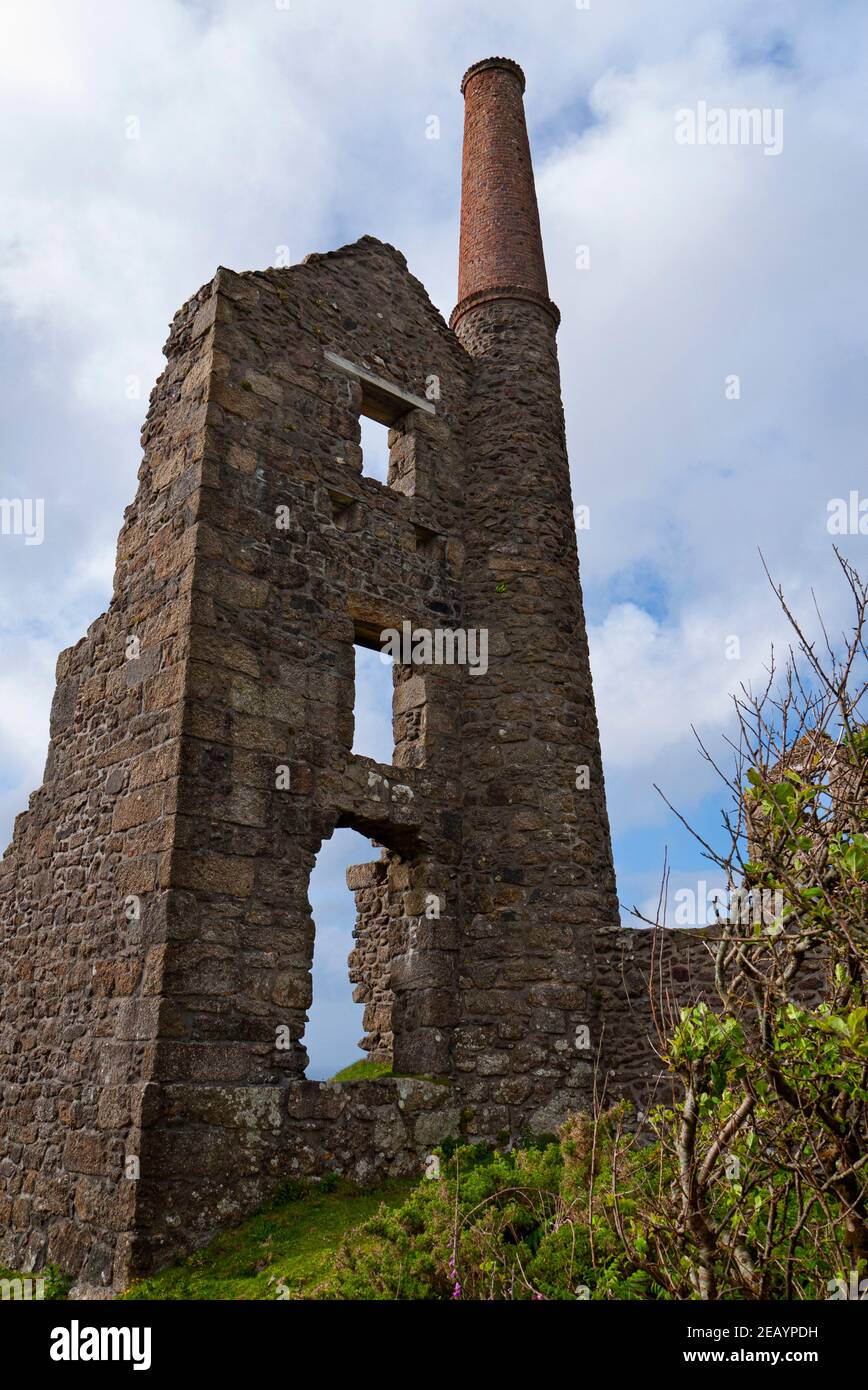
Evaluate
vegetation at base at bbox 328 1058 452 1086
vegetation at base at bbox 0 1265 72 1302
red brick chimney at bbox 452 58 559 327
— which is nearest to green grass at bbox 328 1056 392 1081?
vegetation at base at bbox 328 1058 452 1086

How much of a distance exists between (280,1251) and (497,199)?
11814 millimetres

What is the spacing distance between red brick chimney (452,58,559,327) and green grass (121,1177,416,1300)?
9.47 m

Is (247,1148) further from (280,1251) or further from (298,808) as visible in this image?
(298,808)

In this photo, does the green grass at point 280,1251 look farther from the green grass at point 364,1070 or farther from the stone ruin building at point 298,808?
the green grass at point 364,1070

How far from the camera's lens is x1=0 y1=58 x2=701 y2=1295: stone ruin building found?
7.03 m

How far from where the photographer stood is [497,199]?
41.3ft

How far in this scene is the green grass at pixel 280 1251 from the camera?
5719 mm

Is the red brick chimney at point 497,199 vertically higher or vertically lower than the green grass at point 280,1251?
higher

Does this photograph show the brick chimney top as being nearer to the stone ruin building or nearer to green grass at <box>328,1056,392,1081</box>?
the stone ruin building

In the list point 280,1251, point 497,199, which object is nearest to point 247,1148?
point 280,1251

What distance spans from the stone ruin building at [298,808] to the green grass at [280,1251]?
7.3 inches

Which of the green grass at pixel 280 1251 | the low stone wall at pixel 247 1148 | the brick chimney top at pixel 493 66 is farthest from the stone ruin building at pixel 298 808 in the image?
the brick chimney top at pixel 493 66

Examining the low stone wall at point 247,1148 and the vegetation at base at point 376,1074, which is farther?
the vegetation at base at point 376,1074
